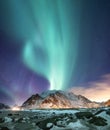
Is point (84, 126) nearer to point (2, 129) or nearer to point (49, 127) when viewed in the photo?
point (49, 127)

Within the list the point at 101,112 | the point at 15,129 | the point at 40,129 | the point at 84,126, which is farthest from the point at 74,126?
the point at 101,112

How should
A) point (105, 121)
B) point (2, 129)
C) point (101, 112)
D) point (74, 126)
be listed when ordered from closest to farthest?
point (2, 129), point (74, 126), point (105, 121), point (101, 112)

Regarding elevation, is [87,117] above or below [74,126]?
above

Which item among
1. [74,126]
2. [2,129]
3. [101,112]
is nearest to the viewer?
[2,129]

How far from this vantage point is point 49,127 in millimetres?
37312

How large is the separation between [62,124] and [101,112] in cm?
1114

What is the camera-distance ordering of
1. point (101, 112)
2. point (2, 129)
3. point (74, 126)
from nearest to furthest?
point (2, 129) < point (74, 126) < point (101, 112)

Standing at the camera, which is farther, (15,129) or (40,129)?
(15,129)

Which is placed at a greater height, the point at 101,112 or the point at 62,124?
the point at 101,112

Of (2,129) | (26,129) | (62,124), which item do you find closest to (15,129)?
(26,129)

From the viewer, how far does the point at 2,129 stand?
36094 mm

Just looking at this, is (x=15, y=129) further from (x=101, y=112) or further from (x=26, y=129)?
(x=101, y=112)

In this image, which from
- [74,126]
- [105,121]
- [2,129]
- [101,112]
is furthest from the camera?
[101,112]

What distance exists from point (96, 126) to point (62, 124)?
5.02m
